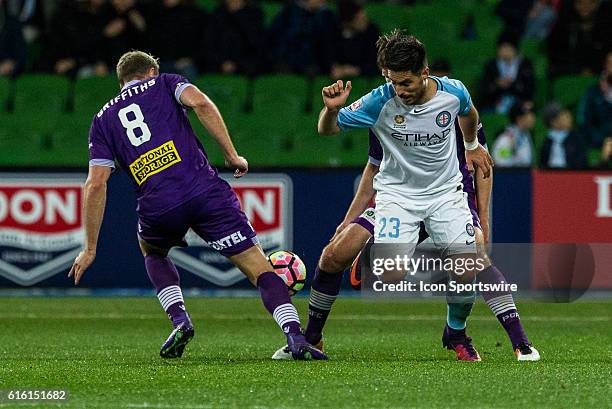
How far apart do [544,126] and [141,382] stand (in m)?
9.63

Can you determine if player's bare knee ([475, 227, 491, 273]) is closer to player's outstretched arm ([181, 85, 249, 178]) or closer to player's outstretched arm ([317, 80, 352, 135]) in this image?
player's outstretched arm ([317, 80, 352, 135])

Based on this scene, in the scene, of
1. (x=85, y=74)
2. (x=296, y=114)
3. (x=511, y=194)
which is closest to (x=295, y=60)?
(x=296, y=114)

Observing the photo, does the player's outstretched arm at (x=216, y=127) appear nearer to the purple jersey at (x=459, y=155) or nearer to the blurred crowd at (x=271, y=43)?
the purple jersey at (x=459, y=155)

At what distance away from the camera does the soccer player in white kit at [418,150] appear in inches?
293

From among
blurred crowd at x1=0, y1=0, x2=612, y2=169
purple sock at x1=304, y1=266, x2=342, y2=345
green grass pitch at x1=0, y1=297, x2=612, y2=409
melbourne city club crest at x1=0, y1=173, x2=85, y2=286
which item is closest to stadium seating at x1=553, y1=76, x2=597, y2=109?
blurred crowd at x1=0, y1=0, x2=612, y2=169

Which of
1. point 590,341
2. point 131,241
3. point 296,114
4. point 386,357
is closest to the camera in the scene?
point 386,357

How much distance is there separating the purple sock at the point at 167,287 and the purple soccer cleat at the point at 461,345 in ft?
5.10

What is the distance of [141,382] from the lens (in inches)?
259

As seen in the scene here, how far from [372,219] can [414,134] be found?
0.58 meters

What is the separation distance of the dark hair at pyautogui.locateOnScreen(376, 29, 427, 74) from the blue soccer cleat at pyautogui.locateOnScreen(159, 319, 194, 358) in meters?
1.83

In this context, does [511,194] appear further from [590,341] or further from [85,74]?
[85,74]

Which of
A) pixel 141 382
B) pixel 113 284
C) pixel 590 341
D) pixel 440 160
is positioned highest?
pixel 440 160

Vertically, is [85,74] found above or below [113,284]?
above

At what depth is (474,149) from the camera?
7.88m
